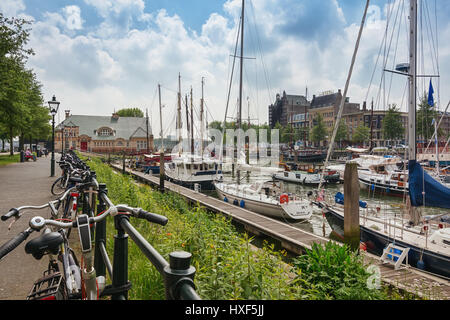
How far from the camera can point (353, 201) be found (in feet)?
30.5

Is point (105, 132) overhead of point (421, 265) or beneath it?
overhead

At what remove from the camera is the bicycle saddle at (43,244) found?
2305mm

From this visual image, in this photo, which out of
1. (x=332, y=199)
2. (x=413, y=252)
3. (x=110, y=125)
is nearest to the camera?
(x=413, y=252)

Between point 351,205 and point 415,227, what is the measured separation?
4.26 metres

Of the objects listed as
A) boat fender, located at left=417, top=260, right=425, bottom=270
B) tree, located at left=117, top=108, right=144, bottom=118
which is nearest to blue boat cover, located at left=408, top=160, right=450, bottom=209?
boat fender, located at left=417, top=260, right=425, bottom=270

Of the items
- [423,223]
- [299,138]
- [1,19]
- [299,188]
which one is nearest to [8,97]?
[1,19]

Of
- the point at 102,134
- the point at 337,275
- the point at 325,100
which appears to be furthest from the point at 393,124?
the point at 102,134

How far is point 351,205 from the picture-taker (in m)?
9.35

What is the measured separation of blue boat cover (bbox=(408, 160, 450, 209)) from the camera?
11.3 metres

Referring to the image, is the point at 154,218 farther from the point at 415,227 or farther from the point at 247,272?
the point at 415,227

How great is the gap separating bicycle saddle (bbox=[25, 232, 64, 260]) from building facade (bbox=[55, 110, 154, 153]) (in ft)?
280

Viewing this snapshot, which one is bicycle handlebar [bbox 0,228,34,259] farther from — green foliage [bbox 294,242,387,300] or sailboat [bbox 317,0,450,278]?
sailboat [bbox 317,0,450,278]

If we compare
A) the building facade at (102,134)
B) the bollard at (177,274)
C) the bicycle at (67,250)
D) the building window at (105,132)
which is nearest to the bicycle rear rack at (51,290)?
the bicycle at (67,250)

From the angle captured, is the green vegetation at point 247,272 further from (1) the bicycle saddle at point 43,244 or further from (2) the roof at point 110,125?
(2) the roof at point 110,125
